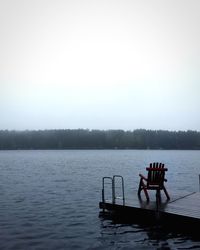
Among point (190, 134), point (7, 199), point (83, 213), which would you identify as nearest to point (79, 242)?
point (83, 213)

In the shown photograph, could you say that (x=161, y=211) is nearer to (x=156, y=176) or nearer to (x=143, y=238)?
(x=143, y=238)

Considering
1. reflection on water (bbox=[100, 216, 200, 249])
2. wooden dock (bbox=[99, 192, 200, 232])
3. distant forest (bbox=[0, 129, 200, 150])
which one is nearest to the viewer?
reflection on water (bbox=[100, 216, 200, 249])

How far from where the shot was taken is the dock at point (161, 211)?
11144 millimetres

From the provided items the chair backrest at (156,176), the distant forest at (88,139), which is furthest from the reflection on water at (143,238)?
the distant forest at (88,139)

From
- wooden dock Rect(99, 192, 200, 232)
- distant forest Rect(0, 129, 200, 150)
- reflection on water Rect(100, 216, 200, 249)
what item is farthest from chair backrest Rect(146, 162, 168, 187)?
distant forest Rect(0, 129, 200, 150)

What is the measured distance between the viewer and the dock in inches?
439

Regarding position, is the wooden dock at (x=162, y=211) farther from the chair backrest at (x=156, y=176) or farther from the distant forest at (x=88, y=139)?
the distant forest at (x=88, y=139)

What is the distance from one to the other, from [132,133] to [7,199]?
16570cm

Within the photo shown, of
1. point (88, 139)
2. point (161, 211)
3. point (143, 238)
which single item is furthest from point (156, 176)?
point (88, 139)

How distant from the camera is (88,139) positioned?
17988 centimetres

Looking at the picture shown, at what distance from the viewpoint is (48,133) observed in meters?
184

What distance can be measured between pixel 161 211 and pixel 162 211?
0.04 meters

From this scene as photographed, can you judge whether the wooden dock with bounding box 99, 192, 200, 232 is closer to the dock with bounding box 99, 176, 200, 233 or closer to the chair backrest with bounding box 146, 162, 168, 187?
the dock with bounding box 99, 176, 200, 233

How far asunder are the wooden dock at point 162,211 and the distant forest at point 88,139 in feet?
526
